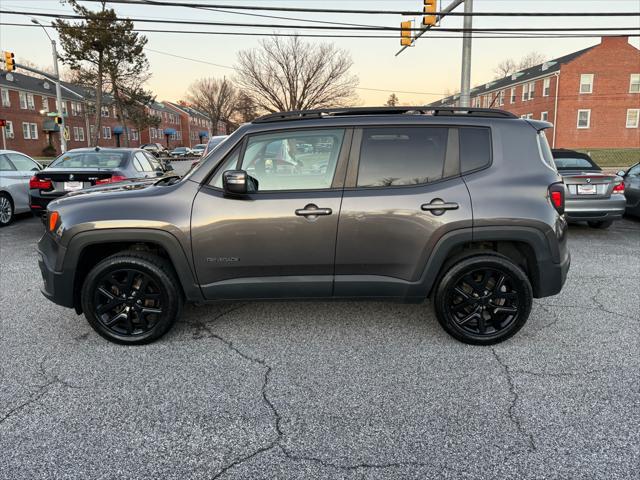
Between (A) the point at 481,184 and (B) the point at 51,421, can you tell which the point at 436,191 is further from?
(B) the point at 51,421

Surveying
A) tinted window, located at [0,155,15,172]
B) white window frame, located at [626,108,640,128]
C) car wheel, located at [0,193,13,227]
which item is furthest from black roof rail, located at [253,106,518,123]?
white window frame, located at [626,108,640,128]

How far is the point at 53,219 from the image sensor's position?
3564 mm

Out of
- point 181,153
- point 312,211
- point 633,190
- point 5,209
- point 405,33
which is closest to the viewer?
point 312,211

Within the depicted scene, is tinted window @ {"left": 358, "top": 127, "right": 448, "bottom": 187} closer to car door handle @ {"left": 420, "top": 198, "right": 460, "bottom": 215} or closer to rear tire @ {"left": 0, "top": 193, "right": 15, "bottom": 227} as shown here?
car door handle @ {"left": 420, "top": 198, "right": 460, "bottom": 215}

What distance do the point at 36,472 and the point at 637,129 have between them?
52256 mm

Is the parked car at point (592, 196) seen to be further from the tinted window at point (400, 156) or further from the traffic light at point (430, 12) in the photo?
the traffic light at point (430, 12)

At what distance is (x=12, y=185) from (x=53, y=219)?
7197mm

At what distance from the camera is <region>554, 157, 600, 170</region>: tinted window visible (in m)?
8.43

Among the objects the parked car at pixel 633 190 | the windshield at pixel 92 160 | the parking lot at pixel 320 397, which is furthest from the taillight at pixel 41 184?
the parked car at pixel 633 190

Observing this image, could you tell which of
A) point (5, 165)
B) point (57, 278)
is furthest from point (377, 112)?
point (5, 165)

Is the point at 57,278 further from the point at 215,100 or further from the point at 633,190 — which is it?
the point at 215,100

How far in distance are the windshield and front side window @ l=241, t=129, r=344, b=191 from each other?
18.6ft

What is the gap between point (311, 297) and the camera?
357 cm

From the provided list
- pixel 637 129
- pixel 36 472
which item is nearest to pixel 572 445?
pixel 36 472
